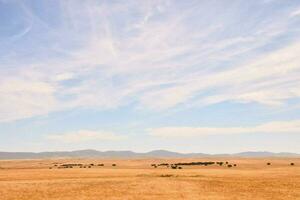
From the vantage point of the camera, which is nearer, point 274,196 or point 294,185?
point 274,196

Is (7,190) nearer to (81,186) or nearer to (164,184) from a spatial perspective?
(81,186)

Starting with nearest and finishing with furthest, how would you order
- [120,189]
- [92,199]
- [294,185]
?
[92,199]
[120,189]
[294,185]

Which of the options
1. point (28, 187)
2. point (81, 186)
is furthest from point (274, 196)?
point (28, 187)

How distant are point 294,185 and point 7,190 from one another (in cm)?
2987

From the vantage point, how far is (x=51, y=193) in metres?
39.5

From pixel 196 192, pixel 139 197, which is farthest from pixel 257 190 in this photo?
pixel 139 197

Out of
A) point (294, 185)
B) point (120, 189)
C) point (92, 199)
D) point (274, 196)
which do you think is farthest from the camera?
point (294, 185)

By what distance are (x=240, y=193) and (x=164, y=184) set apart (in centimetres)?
978

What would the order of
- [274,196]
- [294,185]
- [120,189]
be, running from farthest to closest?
[294,185]
[120,189]
[274,196]

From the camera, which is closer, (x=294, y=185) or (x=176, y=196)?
(x=176, y=196)

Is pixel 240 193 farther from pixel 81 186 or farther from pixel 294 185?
pixel 81 186

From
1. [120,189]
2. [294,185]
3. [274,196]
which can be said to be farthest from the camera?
[294,185]

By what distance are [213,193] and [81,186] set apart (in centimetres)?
1365

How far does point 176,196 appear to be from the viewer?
38.1 m
